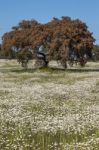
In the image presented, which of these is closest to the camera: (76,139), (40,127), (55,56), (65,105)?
(76,139)

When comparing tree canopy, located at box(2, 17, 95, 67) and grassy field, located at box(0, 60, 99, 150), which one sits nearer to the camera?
grassy field, located at box(0, 60, 99, 150)

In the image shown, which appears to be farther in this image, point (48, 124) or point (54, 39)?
point (54, 39)

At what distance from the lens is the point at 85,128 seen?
17.5 metres

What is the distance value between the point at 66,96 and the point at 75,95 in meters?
0.66

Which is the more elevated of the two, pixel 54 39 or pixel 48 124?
pixel 54 39

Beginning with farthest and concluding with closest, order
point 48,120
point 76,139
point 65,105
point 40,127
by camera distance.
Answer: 1. point 65,105
2. point 48,120
3. point 40,127
4. point 76,139

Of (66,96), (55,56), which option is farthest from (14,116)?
(55,56)

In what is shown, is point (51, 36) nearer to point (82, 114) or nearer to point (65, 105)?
point (65, 105)

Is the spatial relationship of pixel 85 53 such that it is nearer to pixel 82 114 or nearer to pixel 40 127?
pixel 82 114

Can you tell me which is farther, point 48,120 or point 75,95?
point 75,95

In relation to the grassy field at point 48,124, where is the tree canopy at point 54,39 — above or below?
above

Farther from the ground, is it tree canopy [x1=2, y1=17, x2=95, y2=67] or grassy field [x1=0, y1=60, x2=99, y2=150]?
tree canopy [x1=2, y1=17, x2=95, y2=67]

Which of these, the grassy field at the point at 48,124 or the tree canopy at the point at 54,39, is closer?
the grassy field at the point at 48,124

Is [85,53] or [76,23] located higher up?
[76,23]
